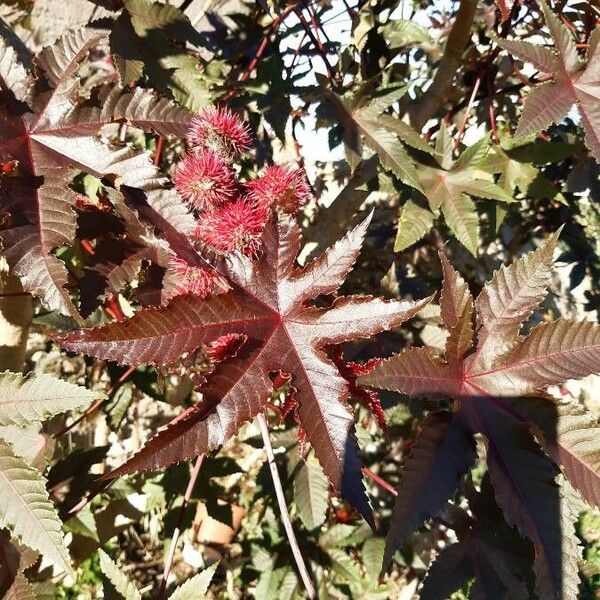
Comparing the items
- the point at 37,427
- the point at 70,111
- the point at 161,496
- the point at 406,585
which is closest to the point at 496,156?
the point at 70,111

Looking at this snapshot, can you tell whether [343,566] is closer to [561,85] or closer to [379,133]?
[379,133]

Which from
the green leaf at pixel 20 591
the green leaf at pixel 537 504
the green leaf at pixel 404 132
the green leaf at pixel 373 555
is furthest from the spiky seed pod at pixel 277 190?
the green leaf at pixel 373 555

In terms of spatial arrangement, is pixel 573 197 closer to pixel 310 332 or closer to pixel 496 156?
pixel 496 156

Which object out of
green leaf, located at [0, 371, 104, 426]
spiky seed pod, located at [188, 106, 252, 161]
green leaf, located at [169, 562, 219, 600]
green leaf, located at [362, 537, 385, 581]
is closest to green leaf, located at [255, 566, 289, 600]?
green leaf, located at [362, 537, 385, 581]

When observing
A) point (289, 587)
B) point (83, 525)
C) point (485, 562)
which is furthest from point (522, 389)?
point (289, 587)

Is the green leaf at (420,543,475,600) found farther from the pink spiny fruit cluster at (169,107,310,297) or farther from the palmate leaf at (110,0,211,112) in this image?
the palmate leaf at (110,0,211,112)

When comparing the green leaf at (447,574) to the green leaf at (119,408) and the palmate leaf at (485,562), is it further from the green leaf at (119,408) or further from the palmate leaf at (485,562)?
the green leaf at (119,408)
